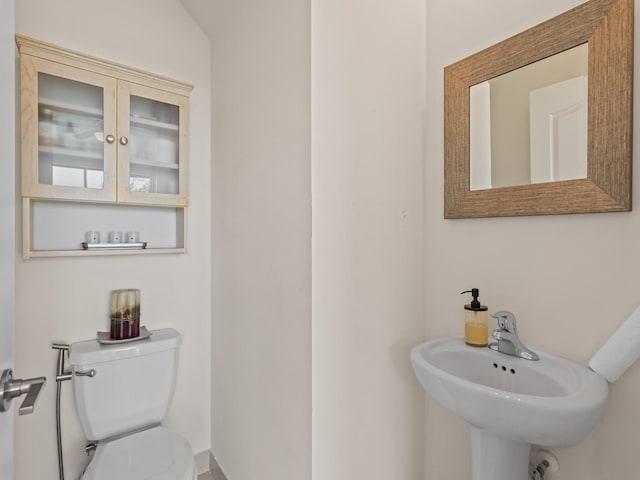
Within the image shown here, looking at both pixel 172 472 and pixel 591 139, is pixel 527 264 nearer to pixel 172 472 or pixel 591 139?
pixel 591 139

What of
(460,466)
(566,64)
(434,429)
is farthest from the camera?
(434,429)

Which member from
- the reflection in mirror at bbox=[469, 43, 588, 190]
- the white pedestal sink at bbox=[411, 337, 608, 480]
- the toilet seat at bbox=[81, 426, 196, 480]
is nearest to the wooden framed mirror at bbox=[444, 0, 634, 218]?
the reflection in mirror at bbox=[469, 43, 588, 190]

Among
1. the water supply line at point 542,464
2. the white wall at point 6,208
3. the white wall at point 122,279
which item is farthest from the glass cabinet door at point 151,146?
the water supply line at point 542,464

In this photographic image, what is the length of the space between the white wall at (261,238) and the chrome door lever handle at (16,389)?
0.62 m

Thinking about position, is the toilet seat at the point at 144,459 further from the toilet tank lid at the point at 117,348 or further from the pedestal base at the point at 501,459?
the pedestal base at the point at 501,459

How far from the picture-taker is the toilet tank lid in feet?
3.99

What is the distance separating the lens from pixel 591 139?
34.0 inches

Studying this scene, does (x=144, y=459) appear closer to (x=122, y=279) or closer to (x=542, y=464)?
(x=122, y=279)

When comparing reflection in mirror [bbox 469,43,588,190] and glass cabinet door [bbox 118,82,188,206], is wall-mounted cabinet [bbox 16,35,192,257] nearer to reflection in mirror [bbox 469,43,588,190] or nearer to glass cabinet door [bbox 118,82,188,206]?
glass cabinet door [bbox 118,82,188,206]

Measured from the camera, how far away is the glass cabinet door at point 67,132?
1159 mm

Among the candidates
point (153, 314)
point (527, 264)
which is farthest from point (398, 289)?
point (153, 314)

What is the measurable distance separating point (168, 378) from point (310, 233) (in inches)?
39.5

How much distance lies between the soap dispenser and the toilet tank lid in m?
1.21

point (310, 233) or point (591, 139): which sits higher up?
point (591, 139)
